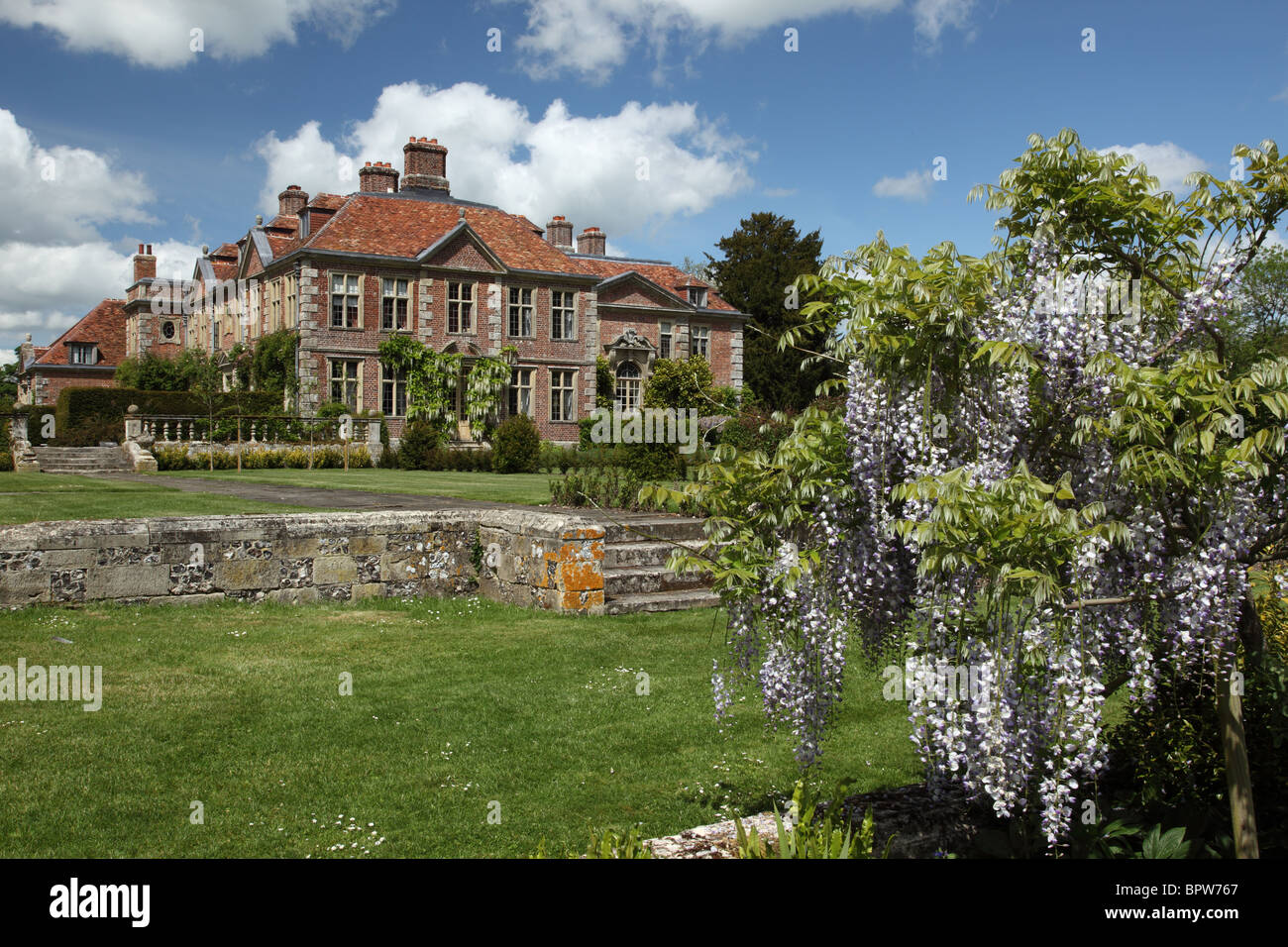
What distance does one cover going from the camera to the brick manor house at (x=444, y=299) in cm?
3509

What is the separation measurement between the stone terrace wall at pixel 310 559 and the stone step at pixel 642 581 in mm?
504

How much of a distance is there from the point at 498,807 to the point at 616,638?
3.86m

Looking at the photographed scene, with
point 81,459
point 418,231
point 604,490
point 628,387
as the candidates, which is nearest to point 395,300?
point 418,231

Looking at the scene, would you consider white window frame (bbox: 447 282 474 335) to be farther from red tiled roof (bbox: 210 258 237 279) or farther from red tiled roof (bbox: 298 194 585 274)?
red tiled roof (bbox: 210 258 237 279)

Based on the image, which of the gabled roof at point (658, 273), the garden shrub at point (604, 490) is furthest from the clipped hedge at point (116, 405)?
the garden shrub at point (604, 490)

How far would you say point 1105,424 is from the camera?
3014 millimetres

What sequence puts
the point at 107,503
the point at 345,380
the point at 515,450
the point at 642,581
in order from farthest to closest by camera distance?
the point at 345,380 < the point at 515,450 < the point at 107,503 < the point at 642,581

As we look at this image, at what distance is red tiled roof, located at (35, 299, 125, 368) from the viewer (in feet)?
191

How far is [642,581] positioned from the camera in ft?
33.9

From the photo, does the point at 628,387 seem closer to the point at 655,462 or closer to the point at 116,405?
the point at 116,405

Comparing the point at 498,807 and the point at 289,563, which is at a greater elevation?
the point at 289,563

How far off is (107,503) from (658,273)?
120 feet
